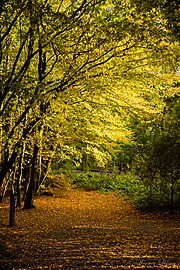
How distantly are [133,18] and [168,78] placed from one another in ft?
13.7

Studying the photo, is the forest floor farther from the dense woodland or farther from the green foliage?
the green foliage

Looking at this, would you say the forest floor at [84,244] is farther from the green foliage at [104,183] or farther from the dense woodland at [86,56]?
the green foliage at [104,183]

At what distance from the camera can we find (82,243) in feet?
22.4

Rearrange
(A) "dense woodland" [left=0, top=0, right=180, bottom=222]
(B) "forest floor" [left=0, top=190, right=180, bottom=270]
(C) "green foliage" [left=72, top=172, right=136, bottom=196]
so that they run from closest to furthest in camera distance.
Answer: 1. (B) "forest floor" [left=0, top=190, right=180, bottom=270]
2. (A) "dense woodland" [left=0, top=0, right=180, bottom=222]
3. (C) "green foliage" [left=72, top=172, right=136, bottom=196]

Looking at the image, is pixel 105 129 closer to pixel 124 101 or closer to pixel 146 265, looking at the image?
pixel 124 101

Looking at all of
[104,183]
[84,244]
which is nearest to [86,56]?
[84,244]

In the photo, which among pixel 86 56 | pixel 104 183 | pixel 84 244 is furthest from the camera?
pixel 104 183

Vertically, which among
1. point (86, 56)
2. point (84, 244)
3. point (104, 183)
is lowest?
point (84, 244)

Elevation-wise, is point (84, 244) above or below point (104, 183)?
below

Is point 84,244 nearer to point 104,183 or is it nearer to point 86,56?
point 86,56

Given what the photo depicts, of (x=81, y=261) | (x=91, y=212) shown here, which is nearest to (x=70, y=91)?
(x=81, y=261)

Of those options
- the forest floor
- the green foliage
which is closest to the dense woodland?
the forest floor

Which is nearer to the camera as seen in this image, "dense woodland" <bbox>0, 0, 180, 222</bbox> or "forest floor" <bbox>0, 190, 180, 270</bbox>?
"forest floor" <bbox>0, 190, 180, 270</bbox>

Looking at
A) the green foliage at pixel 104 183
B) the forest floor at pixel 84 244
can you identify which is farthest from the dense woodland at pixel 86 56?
the green foliage at pixel 104 183
